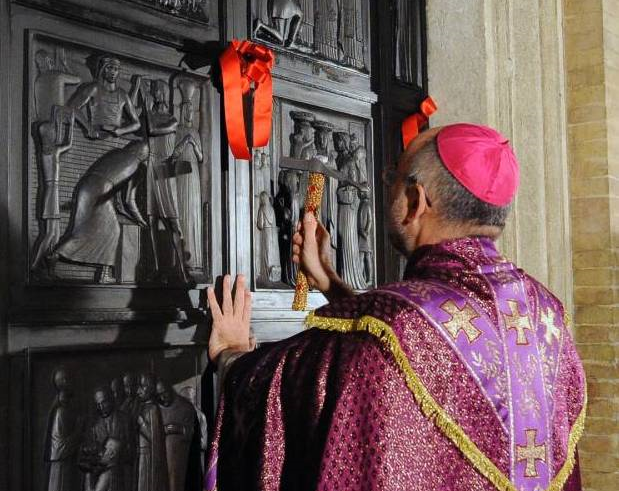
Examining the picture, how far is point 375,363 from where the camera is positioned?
2.16 meters

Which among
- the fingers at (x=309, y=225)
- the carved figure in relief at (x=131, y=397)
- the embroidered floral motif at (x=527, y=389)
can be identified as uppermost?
the fingers at (x=309, y=225)

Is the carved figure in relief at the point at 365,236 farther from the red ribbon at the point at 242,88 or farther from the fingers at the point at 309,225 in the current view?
the fingers at the point at 309,225

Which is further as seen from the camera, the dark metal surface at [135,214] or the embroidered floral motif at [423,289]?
the dark metal surface at [135,214]

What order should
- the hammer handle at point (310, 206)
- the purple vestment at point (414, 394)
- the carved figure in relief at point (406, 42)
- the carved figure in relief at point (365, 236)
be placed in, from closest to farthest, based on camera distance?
the purple vestment at point (414, 394), the hammer handle at point (310, 206), the carved figure in relief at point (365, 236), the carved figure in relief at point (406, 42)

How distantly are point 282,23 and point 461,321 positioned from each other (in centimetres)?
196

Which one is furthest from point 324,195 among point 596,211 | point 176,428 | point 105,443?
point 596,211

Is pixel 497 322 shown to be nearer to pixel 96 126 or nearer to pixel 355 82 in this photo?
pixel 96 126

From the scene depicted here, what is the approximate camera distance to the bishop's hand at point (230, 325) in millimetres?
2877

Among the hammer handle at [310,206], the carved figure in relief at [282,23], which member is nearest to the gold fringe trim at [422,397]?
the hammer handle at [310,206]

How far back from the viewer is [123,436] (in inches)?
122

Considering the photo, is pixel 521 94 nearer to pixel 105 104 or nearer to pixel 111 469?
pixel 105 104

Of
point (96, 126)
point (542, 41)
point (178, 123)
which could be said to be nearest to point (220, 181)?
point (178, 123)

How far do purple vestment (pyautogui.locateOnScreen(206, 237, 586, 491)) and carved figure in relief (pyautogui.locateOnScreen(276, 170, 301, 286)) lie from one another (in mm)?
1244

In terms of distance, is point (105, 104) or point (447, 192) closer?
point (447, 192)
